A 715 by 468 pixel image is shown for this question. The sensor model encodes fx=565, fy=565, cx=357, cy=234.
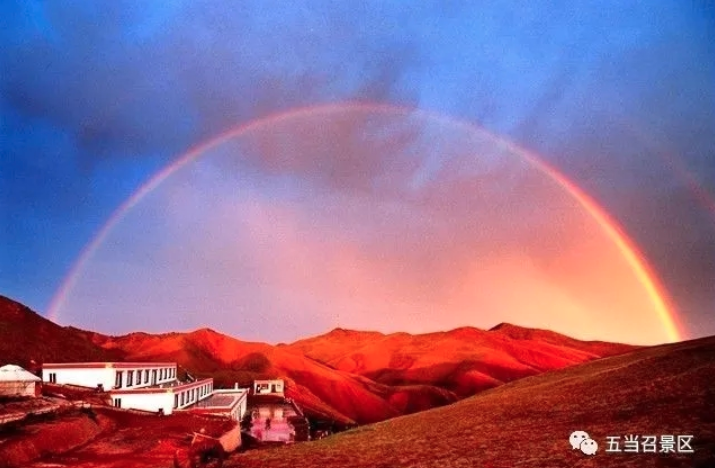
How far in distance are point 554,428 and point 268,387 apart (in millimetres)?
64688

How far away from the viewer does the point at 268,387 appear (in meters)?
87.9

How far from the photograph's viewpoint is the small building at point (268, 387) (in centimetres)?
8706

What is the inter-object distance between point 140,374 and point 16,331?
43.3m

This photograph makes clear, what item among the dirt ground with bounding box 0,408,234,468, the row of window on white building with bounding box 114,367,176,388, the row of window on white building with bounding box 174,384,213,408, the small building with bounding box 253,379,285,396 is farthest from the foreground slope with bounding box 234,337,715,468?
the small building with bounding box 253,379,285,396

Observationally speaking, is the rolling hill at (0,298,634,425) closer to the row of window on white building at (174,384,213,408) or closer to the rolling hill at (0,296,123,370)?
the rolling hill at (0,296,123,370)

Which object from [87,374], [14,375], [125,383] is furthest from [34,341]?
[14,375]

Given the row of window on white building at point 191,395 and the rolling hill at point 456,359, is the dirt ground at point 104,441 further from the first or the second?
the rolling hill at point 456,359

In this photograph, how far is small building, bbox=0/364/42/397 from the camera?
4259cm

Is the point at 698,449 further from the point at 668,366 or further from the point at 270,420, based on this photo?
the point at 270,420

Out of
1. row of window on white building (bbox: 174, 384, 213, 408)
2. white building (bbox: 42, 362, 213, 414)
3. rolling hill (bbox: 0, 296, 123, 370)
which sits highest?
rolling hill (bbox: 0, 296, 123, 370)

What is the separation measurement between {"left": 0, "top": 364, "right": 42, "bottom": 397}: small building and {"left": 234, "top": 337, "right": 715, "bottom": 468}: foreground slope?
20.4 metres

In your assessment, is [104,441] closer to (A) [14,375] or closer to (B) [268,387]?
(A) [14,375]

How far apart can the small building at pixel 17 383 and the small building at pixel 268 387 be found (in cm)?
4559

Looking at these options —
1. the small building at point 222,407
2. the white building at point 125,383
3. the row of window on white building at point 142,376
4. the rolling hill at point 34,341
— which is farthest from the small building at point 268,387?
the rolling hill at point 34,341
